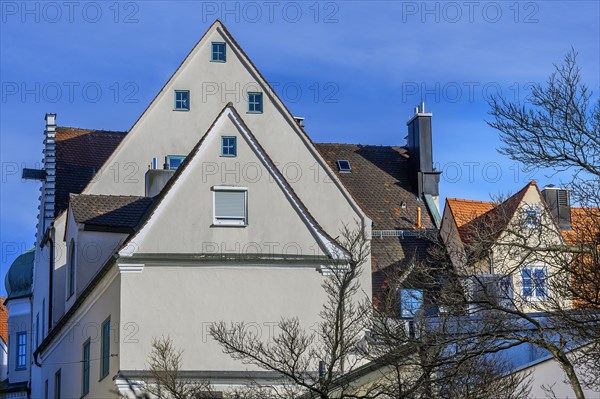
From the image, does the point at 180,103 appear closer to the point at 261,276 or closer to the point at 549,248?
the point at 261,276

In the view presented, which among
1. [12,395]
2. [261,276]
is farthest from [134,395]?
[12,395]

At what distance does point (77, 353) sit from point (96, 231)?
12.5 ft

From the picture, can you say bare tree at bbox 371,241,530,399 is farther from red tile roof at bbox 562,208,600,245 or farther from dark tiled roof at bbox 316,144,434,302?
dark tiled roof at bbox 316,144,434,302

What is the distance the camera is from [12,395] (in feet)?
208

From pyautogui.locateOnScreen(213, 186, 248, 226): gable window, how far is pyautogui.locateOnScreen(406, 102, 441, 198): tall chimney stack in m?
18.5

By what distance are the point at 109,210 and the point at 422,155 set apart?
56.6 feet

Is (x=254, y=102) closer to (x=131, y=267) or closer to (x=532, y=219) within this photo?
(x=131, y=267)

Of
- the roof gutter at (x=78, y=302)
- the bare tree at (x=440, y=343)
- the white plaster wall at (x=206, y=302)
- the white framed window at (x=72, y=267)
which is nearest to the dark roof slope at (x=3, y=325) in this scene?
the roof gutter at (x=78, y=302)

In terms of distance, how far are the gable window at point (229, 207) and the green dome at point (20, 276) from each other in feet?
109

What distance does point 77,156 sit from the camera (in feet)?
168

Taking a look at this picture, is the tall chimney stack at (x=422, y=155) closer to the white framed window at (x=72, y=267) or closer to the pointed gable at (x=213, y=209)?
the white framed window at (x=72, y=267)

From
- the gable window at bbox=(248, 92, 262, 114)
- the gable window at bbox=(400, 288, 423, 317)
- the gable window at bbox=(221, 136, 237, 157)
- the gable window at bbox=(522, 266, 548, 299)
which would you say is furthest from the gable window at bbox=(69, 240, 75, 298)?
the gable window at bbox=(522, 266, 548, 299)

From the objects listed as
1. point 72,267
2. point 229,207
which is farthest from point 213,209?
point 72,267

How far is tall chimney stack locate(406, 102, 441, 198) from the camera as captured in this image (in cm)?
5431
